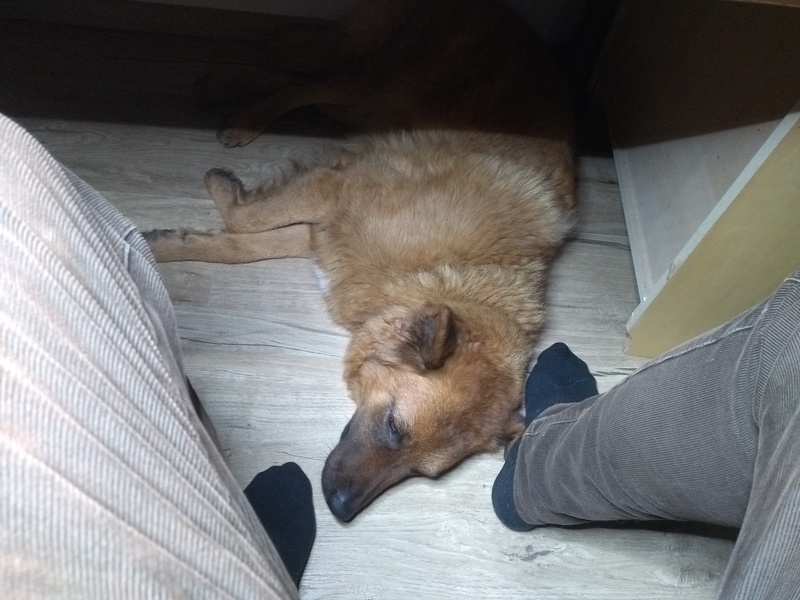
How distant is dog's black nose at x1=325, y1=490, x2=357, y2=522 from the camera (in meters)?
1.66

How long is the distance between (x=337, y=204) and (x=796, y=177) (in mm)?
1354

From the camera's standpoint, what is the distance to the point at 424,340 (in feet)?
5.11

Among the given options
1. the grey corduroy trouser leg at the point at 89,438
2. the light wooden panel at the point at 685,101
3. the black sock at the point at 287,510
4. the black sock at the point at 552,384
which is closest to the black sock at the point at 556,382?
the black sock at the point at 552,384

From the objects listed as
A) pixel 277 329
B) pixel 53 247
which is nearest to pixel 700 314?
pixel 277 329

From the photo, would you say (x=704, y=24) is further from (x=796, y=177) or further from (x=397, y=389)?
(x=397, y=389)

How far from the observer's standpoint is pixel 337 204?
198 cm

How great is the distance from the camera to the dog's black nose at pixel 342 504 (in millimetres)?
1660

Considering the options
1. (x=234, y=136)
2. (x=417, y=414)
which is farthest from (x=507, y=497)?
(x=234, y=136)

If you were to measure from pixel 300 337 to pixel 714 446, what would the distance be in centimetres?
136

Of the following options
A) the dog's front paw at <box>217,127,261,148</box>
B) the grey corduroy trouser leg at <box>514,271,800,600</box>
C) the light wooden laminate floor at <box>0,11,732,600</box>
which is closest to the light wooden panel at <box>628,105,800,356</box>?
the light wooden laminate floor at <box>0,11,732,600</box>

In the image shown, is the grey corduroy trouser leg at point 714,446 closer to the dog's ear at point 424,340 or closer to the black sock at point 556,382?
the dog's ear at point 424,340

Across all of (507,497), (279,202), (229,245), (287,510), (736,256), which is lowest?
(287,510)

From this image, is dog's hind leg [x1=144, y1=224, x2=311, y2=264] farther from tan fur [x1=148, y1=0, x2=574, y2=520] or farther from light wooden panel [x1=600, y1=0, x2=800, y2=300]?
light wooden panel [x1=600, y1=0, x2=800, y2=300]

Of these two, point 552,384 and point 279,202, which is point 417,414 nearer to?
point 552,384
